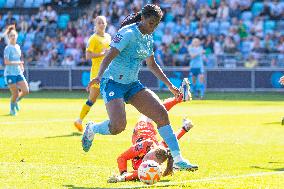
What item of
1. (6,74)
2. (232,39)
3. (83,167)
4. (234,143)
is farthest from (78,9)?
(83,167)

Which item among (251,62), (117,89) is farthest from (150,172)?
(251,62)

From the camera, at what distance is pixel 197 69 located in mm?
35094

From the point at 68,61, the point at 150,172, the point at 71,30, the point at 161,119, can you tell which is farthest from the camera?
the point at 71,30

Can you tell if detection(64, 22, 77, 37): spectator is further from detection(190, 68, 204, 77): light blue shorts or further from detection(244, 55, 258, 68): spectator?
detection(190, 68, 204, 77): light blue shorts

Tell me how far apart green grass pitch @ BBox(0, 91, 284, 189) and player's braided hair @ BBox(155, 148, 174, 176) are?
10cm

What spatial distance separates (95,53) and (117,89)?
751cm

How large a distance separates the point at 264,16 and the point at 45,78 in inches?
436

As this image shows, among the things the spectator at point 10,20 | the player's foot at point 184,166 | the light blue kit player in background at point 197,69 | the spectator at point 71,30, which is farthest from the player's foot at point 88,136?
the spectator at point 10,20

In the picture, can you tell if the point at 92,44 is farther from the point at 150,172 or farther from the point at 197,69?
the point at 197,69

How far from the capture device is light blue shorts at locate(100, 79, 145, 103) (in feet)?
39.5

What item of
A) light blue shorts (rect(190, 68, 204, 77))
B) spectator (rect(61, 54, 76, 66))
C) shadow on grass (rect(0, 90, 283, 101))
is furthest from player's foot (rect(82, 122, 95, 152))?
spectator (rect(61, 54, 76, 66))

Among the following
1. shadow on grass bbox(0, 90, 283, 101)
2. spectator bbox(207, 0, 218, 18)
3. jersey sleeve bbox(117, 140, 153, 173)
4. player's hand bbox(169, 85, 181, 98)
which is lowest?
shadow on grass bbox(0, 90, 283, 101)

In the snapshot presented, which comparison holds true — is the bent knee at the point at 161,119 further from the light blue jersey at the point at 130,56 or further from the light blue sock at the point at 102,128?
the light blue sock at the point at 102,128

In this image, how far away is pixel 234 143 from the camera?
55.0ft
